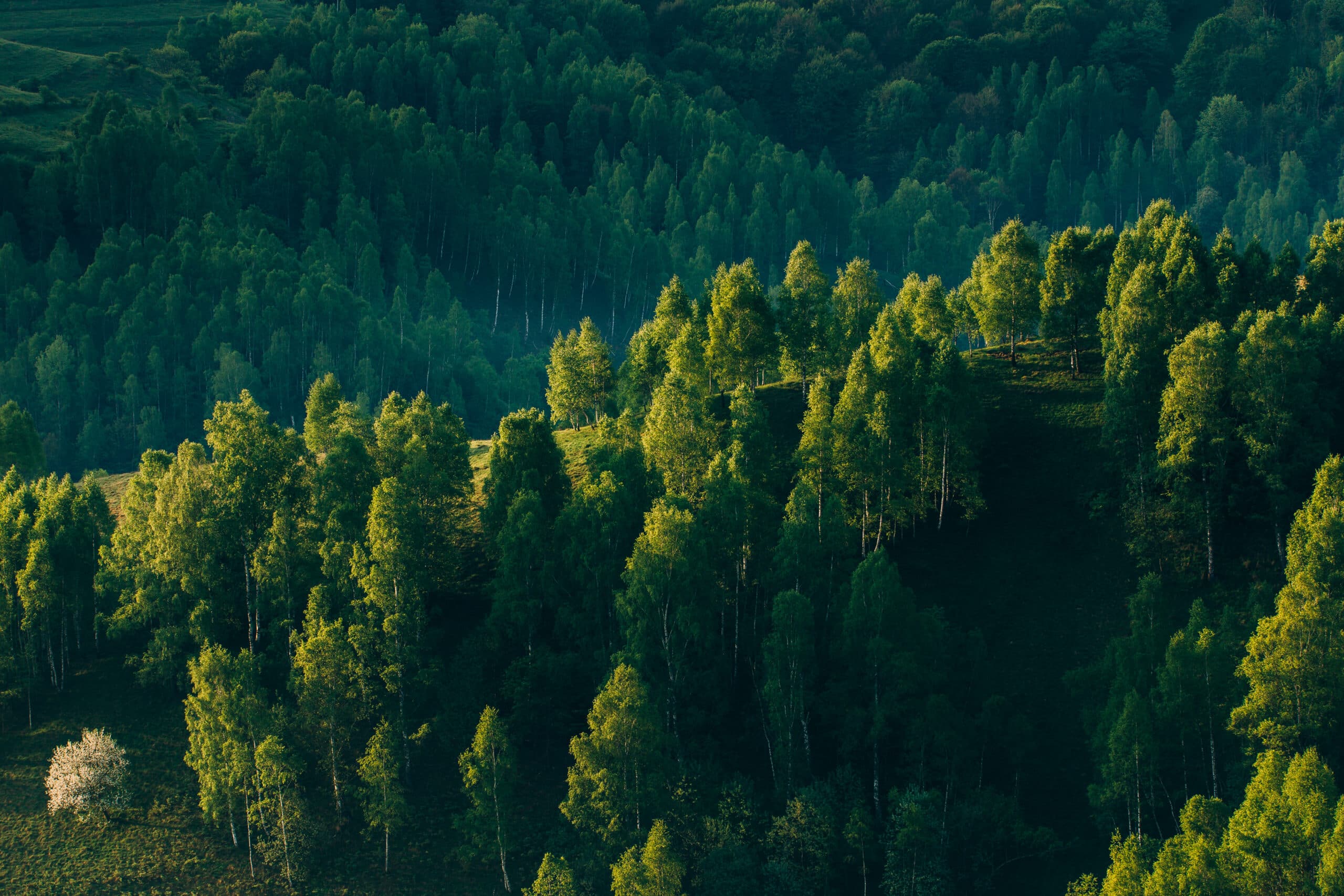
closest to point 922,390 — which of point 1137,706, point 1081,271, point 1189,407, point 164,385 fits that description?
point 1189,407

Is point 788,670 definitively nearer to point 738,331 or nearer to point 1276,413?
point 1276,413

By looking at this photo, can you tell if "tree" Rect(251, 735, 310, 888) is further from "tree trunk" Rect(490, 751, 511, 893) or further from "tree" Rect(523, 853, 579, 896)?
"tree" Rect(523, 853, 579, 896)

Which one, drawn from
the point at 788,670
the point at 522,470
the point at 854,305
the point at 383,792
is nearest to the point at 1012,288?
the point at 854,305

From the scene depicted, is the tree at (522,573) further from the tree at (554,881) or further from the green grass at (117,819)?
the green grass at (117,819)

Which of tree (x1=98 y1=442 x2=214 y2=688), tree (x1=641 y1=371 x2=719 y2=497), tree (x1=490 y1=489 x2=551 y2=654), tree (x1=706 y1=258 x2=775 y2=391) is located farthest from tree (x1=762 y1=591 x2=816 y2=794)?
tree (x1=98 y1=442 x2=214 y2=688)

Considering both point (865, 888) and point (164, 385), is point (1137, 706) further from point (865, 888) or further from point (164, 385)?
point (164, 385)

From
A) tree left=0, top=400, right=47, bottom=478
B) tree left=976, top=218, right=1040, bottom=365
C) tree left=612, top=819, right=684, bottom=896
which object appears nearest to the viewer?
tree left=612, top=819, right=684, bottom=896

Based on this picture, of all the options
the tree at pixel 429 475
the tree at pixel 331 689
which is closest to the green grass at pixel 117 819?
the tree at pixel 331 689
